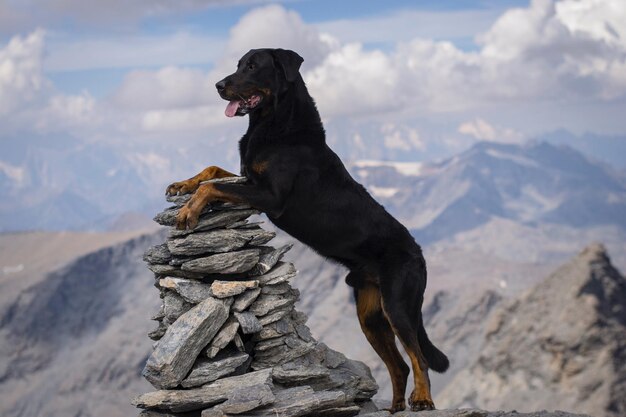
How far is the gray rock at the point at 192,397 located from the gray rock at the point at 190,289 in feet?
4.64

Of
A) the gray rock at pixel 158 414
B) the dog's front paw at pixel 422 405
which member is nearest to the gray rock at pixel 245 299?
the gray rock at pixel 158 414

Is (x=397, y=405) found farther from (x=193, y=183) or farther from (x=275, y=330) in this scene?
(x=193, y=183)

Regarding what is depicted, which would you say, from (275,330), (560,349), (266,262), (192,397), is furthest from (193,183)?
(560,349)

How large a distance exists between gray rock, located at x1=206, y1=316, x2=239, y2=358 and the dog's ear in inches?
153

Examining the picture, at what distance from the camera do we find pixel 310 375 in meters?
12.4

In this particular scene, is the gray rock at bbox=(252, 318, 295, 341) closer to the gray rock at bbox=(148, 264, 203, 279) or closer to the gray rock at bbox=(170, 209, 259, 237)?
the gray rock at bbox=(148, 264, 203, 279)

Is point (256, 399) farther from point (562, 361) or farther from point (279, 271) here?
point (562, 361)

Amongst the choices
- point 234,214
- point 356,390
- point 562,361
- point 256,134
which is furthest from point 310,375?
point 562,361

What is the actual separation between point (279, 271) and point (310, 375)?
175 centimetres

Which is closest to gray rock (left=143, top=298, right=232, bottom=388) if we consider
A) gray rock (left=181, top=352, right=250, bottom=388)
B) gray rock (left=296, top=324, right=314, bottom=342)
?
gray rock (left=181, top=352, right=250, bottom=388)

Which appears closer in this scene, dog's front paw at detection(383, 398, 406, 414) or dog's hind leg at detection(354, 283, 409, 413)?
dog's front paw at detection(383, 398, 406, 414)

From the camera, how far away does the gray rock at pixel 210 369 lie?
1152cm

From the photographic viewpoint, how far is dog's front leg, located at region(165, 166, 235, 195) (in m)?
12.0

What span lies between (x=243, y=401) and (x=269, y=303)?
2038mm
